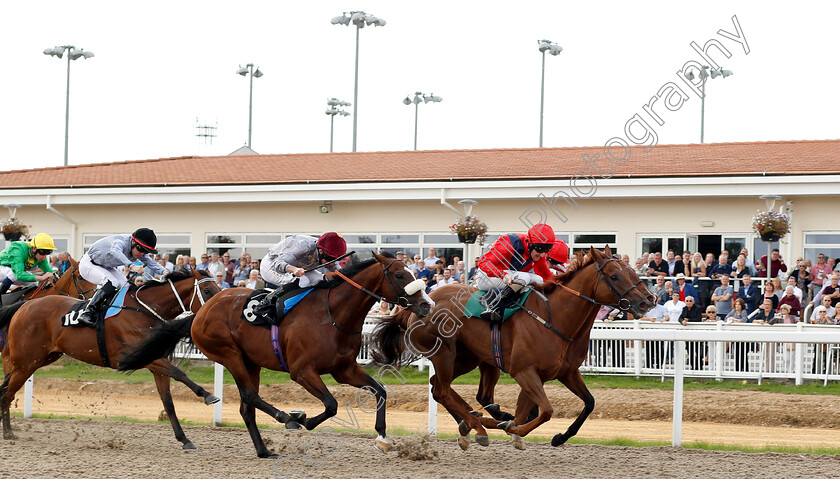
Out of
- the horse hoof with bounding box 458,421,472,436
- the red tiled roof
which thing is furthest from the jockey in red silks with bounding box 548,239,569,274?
the red tiled roof

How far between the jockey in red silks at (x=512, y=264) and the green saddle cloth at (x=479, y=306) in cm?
5

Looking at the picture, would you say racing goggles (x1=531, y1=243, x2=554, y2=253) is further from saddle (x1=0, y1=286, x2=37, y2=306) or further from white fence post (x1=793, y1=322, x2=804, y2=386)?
saddle (x1=0, y1=286, x2=37, y2=306)

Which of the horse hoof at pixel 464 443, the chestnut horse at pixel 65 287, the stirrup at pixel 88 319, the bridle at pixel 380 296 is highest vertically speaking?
the bridle at pixel 380 296

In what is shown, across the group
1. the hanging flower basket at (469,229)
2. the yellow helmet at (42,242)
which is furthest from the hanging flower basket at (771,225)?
the yellow helmet at (42,242)

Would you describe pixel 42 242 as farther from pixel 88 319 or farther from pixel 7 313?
pixel 88 319

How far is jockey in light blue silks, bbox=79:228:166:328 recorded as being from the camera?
727cm

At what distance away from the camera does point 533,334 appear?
246 inches

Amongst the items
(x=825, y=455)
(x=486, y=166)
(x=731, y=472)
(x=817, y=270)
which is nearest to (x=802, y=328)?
(x=817, y=270)

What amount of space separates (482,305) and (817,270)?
6.58 meters

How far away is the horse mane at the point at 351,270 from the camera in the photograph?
6297 mm

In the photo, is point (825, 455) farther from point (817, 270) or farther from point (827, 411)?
point (817, 270)

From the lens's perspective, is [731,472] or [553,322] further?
[553,322]

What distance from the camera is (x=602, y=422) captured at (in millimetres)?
9078

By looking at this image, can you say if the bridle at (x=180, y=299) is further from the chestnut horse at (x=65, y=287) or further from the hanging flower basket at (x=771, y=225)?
the hanging flower basket at (x=771, y=225)
